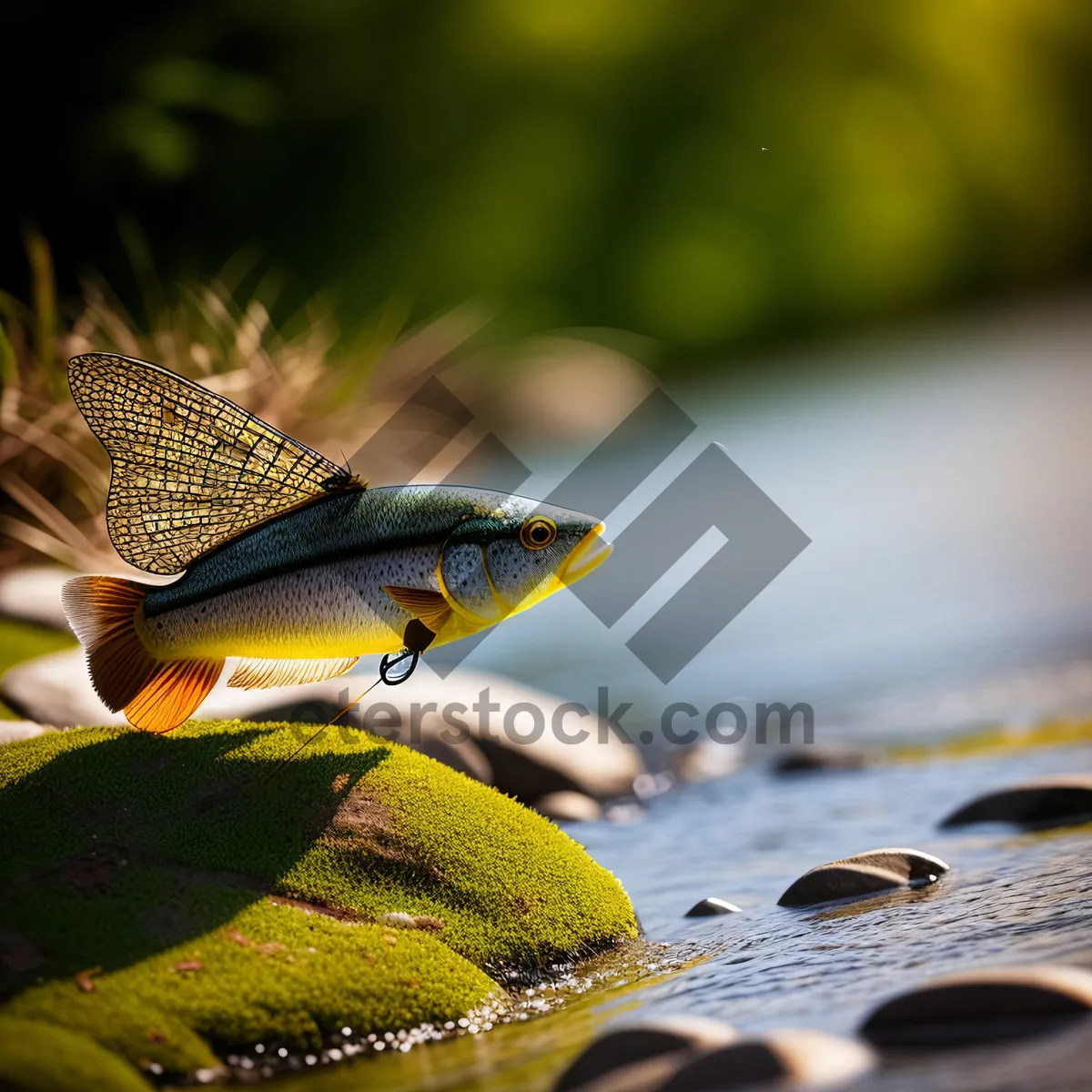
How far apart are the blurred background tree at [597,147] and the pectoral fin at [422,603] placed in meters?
10.8

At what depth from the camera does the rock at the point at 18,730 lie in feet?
14.3

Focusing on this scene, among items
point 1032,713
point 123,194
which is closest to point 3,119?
point 123,194

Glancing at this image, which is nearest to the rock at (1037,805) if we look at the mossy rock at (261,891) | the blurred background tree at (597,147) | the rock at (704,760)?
the mossy rock at (261,891)

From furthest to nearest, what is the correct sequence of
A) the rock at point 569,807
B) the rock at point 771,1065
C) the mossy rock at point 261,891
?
the rock at point 569,807, the mossy rock at point 261,891, the rock at point 771,1065

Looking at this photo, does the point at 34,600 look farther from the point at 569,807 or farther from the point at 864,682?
the point at 864,682

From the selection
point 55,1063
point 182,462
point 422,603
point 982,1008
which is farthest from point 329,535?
point 982,1008

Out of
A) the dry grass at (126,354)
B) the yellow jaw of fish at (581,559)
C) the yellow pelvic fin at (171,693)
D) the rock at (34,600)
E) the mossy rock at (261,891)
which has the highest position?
the dry grass at (126,354)

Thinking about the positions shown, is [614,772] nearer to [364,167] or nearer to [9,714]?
[9,714]

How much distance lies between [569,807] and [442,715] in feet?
2.10

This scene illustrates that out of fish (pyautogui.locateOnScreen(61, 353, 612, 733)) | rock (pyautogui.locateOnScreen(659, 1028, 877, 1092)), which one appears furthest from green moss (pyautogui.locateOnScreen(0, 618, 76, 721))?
rock (pyautogui.locateOnScreen(659, 1028, 877, 1092))

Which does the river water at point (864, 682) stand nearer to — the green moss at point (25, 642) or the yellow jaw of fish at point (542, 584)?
the yellow jaw of fish at point (542, 584)

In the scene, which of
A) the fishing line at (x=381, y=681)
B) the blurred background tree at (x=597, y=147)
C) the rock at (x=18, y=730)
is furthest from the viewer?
the blurred background tree at (x=597, y=147)

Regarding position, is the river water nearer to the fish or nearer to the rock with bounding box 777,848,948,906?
the rock with bounding box 777,848,948,906

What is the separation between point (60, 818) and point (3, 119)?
1114 centimetres
